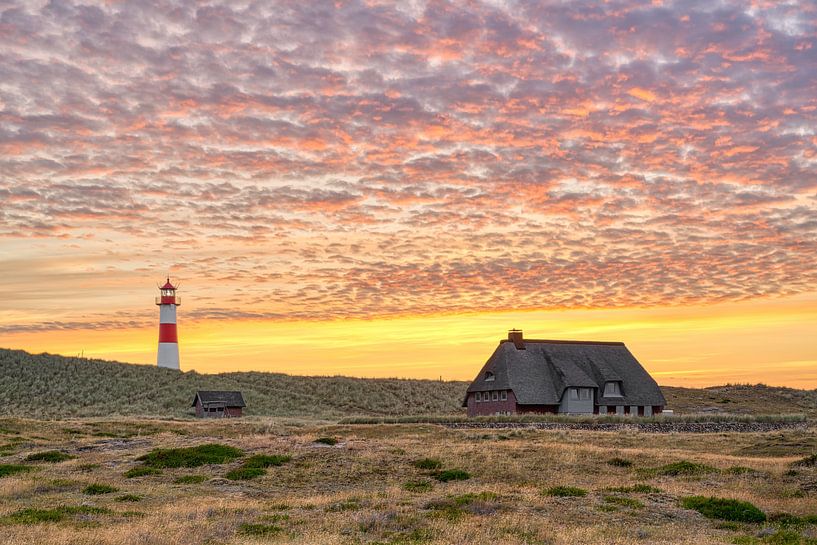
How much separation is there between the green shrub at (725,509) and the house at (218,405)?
6598cm

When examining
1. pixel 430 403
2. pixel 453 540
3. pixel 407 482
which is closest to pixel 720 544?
pixel 453 540

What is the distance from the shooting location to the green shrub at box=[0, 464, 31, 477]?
32.2 m

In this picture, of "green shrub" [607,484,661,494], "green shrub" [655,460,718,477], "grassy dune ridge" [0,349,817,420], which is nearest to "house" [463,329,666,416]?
"grassy dune ridge" [0,349,817,420]

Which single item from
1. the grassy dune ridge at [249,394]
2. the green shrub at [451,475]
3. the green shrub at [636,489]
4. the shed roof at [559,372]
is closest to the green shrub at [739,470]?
the green shrub at [636,489]

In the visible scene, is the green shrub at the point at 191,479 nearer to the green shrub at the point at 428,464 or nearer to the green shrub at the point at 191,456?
the green shrub at the point at 191,456

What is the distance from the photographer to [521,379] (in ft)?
240

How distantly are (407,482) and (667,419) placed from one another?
1459 inches

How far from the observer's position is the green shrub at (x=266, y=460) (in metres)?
33.1

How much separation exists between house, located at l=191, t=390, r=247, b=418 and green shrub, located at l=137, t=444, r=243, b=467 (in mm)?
47033

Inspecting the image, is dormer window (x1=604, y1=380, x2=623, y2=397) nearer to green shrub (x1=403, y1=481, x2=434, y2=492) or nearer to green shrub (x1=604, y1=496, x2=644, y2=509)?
green shrub (x1=403, y1=481, x2=434, y2=492)

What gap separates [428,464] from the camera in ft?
107

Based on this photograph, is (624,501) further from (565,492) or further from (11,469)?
(11,469)

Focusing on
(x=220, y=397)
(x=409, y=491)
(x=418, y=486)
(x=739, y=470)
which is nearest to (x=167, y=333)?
(x=220, y=397)

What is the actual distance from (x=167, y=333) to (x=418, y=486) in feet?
280
